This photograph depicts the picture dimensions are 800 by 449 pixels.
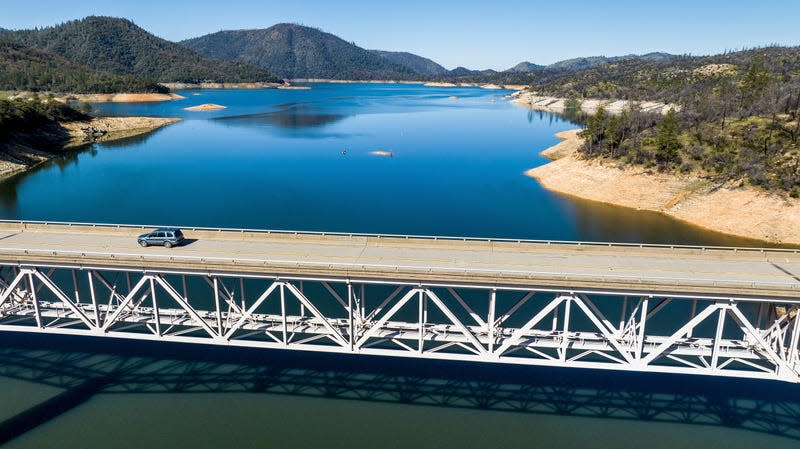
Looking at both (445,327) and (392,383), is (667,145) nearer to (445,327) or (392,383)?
(445,327)

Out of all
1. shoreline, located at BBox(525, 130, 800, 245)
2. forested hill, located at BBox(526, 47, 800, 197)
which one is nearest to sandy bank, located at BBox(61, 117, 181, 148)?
shoreline, located at BBox(525, 130, 800, 245)

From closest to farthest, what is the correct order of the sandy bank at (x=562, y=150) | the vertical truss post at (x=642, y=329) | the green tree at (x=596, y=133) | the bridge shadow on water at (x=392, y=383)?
the vertical truss post at (x=642, y=329) → the bridge shadow on water at (x=392, y=383) → the green tree at (x=596, y=133) → the sandy bank at (x=562, y=150)

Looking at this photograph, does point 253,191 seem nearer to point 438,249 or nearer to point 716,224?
point 438,249

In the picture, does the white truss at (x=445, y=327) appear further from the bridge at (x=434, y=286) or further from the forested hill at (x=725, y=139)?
the forested hill at (x=725, y=139)

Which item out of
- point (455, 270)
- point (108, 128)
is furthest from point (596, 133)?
point (108, 128)

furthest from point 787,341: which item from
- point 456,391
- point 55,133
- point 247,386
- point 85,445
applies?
point 55,133

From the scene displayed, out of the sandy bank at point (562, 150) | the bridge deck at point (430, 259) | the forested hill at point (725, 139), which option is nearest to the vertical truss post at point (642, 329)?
the bridge deck at point (430, 259)

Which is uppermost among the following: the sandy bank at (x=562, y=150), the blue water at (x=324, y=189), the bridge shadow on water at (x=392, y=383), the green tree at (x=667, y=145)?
the green tree at (x=667, y=145)
